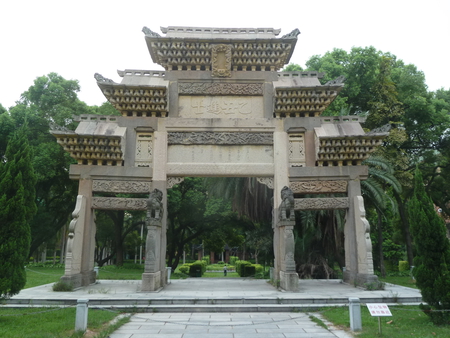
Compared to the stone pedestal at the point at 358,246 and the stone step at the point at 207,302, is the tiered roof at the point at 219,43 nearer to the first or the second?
the stone pedestal at the point at 358,246

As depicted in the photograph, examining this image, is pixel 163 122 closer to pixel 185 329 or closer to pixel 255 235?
pixel 185 329

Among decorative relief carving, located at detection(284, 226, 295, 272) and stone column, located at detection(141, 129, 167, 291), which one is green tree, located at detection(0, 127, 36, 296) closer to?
stone column, located at detection(141, 129, 167, 291)

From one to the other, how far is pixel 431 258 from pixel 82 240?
10415 mm

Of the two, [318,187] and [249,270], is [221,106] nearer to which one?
[318,187]

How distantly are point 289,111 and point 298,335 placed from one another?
8671 millimetres

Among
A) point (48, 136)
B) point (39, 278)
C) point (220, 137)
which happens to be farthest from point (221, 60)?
point (48, 136)

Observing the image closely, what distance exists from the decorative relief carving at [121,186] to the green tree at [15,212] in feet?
14.7

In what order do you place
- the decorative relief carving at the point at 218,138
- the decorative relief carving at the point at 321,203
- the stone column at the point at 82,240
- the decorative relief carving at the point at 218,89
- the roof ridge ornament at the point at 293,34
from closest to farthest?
1. the stone column at the point at 82,240
2. the decorative relief carving at the point at 321,203
3. the decorative relief carving at the point at 218,138
4. the roof ridge ornament at the point at 293,34
5. the decorative relief carving at the point at 218,89

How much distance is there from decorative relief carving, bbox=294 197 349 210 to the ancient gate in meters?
0.04

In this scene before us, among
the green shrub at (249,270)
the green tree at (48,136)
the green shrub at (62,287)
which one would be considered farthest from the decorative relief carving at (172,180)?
the green tree at (48,136)

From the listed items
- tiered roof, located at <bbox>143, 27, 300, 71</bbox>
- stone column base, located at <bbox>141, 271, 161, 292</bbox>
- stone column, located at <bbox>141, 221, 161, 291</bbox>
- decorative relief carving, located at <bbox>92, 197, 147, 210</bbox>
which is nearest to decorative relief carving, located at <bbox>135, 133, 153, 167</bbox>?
decorative relief carving, located at <bbox>92, 197, 147, 210</bbox>

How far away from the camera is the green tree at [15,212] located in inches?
289

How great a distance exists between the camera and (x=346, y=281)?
1327cm

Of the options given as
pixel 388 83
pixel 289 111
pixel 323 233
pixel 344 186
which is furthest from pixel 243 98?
pixel 388 83
